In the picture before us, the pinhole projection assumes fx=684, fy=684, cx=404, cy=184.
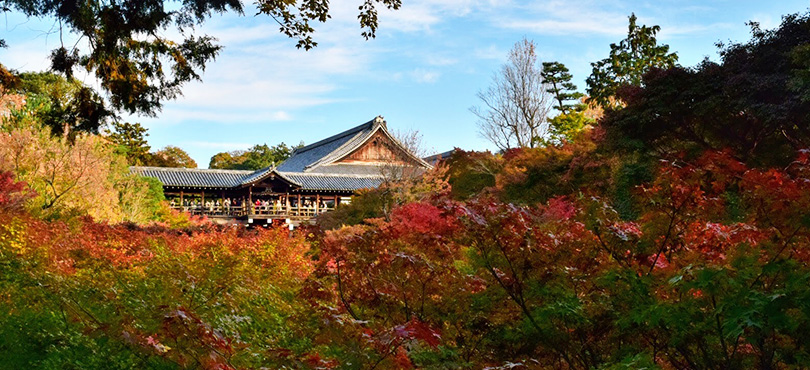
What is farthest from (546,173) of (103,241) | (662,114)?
(103,241)

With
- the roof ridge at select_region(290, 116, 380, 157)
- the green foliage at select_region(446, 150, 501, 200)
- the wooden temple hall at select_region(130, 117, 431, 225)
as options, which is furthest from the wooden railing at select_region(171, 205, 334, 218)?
the green foliage at select_region(446, 150, 501, 200)

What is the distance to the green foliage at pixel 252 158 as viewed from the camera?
53.4 m

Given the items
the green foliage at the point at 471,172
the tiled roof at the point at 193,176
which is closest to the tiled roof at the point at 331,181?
the tiled roof at the point at 193,176

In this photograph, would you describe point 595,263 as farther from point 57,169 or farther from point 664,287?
point 57,169

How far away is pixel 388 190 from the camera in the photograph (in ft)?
62.2

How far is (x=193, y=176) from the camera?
1341 inches

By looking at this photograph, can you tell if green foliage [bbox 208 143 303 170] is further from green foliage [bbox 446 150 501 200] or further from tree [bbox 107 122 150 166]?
green foliage [bbox 446 150 501 200]

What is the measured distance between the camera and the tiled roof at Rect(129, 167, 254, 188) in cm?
3266

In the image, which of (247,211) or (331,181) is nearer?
(247,211)

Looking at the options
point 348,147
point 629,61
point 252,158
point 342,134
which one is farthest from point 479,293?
point 252,158

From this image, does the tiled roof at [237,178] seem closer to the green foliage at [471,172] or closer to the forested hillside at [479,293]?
the green foliage at [471,172]

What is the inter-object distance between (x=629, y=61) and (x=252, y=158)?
32.9 meters

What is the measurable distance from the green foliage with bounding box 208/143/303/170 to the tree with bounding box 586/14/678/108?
30.5 meters

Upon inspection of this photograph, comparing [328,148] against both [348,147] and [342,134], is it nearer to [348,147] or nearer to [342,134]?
[342,134]
